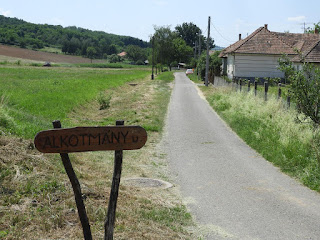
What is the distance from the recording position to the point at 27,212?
5.58 meters

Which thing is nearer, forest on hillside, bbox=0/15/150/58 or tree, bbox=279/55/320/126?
tree, bbox=279/55/320/126

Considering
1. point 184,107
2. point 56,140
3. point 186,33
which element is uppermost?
point 186,33

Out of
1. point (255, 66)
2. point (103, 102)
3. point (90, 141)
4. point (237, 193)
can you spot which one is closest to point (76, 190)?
point (90, 141)

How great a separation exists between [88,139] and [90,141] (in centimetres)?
3

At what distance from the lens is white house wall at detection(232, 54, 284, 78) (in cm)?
4131

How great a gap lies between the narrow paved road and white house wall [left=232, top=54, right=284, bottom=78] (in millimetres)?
29203

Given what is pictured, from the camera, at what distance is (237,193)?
7840 millimetres

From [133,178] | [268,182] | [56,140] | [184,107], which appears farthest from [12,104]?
[56,140]

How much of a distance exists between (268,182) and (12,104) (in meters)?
13.5

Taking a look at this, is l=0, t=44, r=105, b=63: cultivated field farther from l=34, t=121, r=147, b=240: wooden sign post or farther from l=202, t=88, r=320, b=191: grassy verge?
l=34, t=121, r=147, b=240: wooden sign post

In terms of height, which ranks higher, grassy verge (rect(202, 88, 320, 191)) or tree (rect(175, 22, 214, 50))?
tree (rect(175, 22, 214, 50))

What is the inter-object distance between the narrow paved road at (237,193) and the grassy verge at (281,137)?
294 mm

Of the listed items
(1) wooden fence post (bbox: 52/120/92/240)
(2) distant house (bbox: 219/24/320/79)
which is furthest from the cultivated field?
(1) wooden fence post (bbox: 52/120/92/240)

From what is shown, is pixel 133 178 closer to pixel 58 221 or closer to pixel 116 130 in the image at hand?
pixel 58 221
